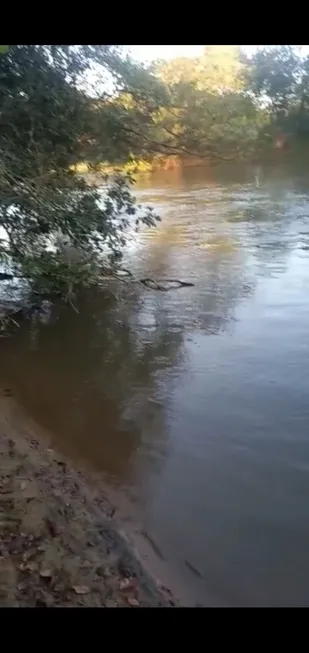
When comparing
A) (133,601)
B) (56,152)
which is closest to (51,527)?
(133,601)

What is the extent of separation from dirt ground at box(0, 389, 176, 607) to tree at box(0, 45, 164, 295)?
1.90m

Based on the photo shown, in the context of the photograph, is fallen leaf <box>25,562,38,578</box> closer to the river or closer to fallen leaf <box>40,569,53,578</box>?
fallen leaf <box>40,569,53,578</box>

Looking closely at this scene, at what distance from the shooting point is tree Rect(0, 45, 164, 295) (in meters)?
4.43

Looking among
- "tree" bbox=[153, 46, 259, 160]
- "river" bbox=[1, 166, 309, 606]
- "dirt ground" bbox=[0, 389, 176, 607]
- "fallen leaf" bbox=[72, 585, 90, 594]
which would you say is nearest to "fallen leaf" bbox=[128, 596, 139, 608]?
"dirt ground" bbox=[0, 389, 176, 607]

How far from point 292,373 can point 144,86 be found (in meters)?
2.54

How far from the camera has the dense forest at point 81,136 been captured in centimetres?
447

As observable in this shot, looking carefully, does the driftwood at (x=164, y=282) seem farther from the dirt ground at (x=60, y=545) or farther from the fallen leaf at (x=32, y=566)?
the fallen leaf at (x=32, y=566)

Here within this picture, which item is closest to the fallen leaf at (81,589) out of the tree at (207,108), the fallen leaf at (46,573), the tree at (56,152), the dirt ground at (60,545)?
the dirt ground at (60,545)

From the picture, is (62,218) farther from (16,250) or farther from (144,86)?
(144,86)

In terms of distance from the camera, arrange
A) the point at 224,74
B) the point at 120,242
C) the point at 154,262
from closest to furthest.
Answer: the point at 120,242
the point at 224,74
the point at 154,262

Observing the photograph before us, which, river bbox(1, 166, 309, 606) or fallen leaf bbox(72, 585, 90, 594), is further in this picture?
river bbox(1, 166, 309, 606)

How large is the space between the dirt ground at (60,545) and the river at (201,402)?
0.62 feet

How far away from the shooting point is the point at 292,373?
4.27 m
